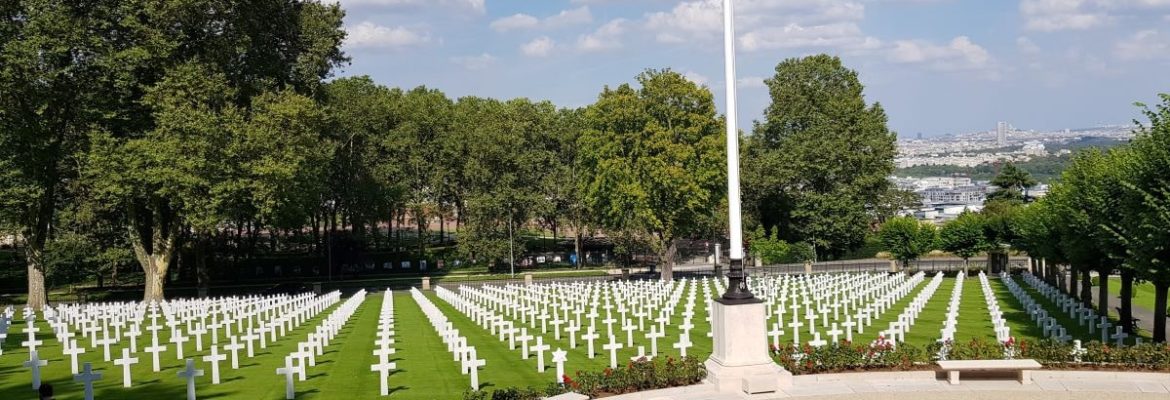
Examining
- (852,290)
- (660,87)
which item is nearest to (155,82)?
(660,87)

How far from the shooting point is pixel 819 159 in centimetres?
6994

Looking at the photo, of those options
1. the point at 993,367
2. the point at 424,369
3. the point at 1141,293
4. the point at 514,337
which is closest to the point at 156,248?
the point at 514,337

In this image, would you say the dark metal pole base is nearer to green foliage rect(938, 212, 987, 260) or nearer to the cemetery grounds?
the cemetery grounds

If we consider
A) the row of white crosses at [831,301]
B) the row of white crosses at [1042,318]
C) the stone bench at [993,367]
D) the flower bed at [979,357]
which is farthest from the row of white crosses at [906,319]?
the stone bench at [993,367]

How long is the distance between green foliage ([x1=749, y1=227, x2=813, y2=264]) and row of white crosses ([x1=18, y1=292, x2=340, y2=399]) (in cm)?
3513

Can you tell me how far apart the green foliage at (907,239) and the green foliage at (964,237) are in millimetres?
1059

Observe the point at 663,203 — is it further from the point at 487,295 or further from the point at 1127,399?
the point at 1127,399

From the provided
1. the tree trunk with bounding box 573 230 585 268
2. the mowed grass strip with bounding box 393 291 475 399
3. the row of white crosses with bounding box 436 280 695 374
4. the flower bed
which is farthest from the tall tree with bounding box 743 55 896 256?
the flower bed

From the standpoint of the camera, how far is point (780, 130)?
250 feet

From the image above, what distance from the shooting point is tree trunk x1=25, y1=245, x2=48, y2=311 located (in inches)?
1775

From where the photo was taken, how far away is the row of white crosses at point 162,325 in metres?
22.2

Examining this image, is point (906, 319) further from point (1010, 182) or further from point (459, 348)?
point (1010, 182)

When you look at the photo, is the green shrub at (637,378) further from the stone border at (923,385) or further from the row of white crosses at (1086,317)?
the row of white crosses at (1086,317)

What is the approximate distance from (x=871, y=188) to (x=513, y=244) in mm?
26911
